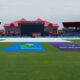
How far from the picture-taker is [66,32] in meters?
97.8

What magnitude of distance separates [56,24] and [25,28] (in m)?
25.4

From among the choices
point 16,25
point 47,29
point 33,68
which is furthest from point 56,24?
point 33,68

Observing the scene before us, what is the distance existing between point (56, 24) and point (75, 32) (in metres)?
27.2

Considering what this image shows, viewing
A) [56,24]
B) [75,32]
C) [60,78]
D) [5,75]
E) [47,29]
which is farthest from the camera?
[56,24]

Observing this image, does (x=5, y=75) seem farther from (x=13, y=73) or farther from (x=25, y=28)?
(x=25, y=28)

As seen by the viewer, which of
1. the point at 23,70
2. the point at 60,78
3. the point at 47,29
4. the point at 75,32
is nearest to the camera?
the point at 60,78

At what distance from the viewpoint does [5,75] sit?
973cm

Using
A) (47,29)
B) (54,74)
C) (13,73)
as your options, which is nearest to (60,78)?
(54,74)

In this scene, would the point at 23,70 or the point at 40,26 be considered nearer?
the point at 23,70

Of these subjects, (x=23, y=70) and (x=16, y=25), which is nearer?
(x=23, y=70)

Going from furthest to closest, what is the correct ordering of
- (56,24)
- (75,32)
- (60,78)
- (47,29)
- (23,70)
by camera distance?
(56,24) → (47,29) → (75,32) → (23,70) → (60,78)

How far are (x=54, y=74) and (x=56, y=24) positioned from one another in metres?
110

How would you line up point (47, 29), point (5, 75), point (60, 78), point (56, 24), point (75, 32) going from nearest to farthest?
point (60, 78), point (5, 75), point (75, 32), point (47, 29), point (56, 24)

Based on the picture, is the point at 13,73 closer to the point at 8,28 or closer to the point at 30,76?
the point at 30,76
